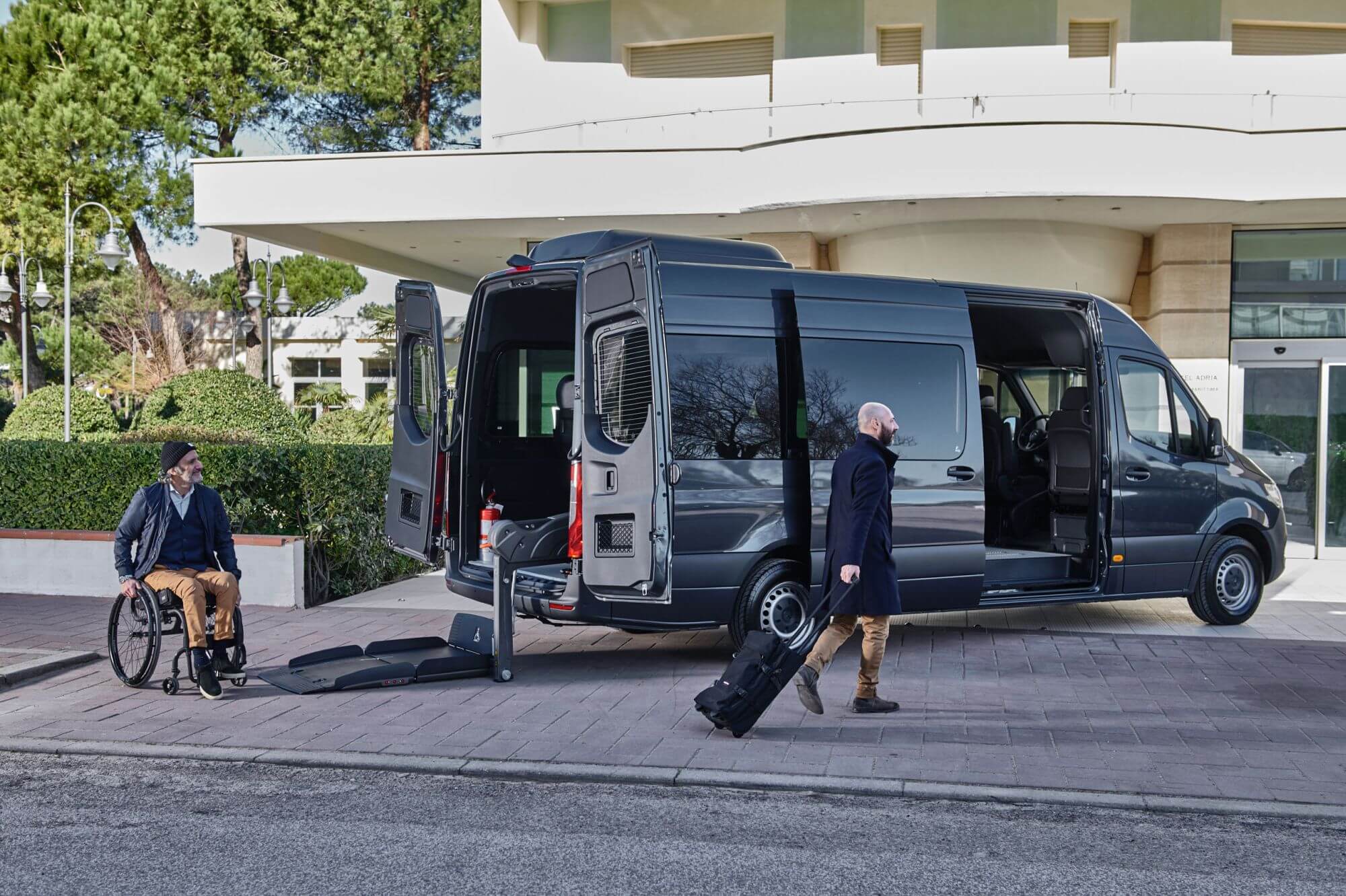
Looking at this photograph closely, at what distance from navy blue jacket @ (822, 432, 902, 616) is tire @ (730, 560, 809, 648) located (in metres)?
1.27

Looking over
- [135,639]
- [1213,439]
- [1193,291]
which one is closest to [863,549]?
[135,639]

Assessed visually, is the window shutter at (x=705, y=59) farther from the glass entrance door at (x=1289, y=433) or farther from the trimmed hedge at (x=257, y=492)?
the trimmed hedge at (x=257, y=492)

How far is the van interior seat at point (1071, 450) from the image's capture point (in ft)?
33.2

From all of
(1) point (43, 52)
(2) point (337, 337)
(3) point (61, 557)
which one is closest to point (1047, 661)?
(3) point (61, 557)

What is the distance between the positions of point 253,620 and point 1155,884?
748cm

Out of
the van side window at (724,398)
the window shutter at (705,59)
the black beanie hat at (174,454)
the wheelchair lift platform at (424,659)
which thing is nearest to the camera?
the black beanie hat at (174,454)

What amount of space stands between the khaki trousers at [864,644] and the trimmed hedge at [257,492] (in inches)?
220

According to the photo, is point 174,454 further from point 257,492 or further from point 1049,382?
point 1049,382

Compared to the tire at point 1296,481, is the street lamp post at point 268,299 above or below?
above

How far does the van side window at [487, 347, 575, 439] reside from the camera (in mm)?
9695

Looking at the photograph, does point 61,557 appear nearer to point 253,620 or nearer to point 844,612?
point 253,620

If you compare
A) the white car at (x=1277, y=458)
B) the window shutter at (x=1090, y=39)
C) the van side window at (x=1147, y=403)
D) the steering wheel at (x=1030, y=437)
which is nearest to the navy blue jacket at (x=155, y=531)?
the steering wheel at (x=1030, y=437)

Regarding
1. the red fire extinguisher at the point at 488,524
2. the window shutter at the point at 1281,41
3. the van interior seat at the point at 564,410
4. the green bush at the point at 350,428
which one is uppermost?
the window shutter at the point at 1281,41

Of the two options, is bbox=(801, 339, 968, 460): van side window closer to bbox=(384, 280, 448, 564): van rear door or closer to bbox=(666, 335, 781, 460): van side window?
bbox=(666, 335, 781, 460): van side window
